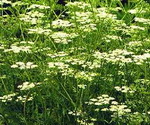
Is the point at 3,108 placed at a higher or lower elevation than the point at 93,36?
lower

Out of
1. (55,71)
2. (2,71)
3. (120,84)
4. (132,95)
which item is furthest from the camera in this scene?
(2,71)

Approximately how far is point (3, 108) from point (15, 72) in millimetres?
325

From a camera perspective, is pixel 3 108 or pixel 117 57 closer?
pixel 117 57

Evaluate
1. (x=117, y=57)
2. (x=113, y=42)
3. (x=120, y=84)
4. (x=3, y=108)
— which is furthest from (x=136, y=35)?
(x=3, y=108)

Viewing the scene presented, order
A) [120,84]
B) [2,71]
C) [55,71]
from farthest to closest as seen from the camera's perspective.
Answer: [2,71], [120,84], [55,71]

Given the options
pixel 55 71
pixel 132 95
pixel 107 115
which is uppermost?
pixel 55 71

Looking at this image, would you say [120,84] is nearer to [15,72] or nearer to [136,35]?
[136,35]

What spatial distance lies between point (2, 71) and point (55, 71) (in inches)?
31.7

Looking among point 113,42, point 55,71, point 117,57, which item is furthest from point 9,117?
point 113,42

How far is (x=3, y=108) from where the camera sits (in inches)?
98.4

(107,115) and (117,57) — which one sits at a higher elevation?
(117,57)

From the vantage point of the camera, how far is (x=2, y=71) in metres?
2.89

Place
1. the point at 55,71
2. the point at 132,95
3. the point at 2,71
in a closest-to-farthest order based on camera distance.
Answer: the point at 55,71, the point at 132,95, the point at 2,71

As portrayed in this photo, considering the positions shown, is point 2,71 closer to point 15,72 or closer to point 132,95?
point 15,72
